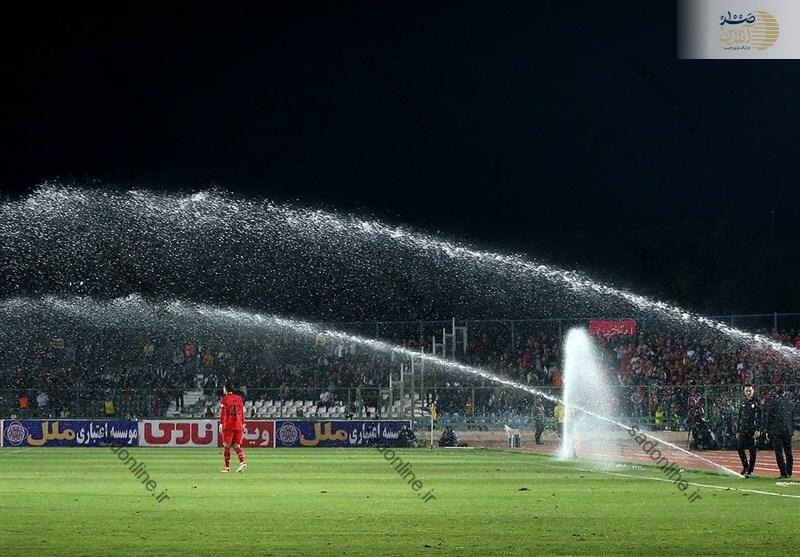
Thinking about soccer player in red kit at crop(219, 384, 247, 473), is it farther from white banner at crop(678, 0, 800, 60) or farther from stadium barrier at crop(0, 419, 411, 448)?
white banner at crop(678, 0, 800, 60)

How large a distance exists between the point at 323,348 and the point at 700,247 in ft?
148

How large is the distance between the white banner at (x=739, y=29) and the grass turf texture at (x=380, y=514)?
23523mm

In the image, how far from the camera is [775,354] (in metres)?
52.9

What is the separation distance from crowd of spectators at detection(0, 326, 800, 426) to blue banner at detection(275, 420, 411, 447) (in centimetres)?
163

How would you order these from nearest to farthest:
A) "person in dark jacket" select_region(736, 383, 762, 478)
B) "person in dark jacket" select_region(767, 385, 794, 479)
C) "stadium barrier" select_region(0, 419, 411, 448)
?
"person in dark jacket" select_region(767, 385, 794, 479) → "person in dark jacket" select_region(736, 383, 762, 478) → "stadium barrier" select_region(0, 419, 411, 448)

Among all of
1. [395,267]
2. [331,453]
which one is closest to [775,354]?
[331,453]

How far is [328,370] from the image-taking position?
58750 mm

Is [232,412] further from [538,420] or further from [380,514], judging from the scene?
[538,420]

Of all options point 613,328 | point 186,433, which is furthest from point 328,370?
point 613,328

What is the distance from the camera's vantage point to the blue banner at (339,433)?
49156mm

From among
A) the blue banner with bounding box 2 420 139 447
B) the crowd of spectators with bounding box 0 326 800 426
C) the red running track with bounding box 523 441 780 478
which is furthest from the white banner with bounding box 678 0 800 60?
the blue banner with bounding box 2 420 139 447

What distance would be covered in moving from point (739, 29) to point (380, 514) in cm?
3714

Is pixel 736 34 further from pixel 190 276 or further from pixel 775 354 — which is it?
pixel 190 276

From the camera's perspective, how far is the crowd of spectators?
50.9m
